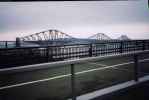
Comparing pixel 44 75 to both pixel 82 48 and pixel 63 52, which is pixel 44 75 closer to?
pixel 63 52

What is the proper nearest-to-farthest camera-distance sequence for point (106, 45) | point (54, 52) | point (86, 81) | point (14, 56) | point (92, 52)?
point (86, 81)
point (14, 56)
point (54, 52)
point (92, 52)
point (106, 45)

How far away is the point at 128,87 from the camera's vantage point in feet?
8.46

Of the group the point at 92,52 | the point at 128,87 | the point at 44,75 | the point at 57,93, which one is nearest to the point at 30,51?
the point at 44,75

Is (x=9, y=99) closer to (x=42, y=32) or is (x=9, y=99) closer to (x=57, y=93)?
(x=57, y=93)

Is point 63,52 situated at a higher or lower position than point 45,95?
higher

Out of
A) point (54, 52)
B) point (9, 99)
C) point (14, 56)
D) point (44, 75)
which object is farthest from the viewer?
point (54, 52)

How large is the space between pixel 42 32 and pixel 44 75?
263 centimetres

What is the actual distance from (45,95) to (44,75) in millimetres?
1791

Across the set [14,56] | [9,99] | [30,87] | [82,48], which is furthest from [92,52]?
[9,99]

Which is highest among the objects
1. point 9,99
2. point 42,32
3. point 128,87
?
point 42,32

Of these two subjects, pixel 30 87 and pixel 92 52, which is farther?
pixel 92 52

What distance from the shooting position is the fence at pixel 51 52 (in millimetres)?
6086

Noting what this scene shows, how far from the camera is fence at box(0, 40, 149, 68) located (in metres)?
6.09

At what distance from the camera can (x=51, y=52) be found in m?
6.90
